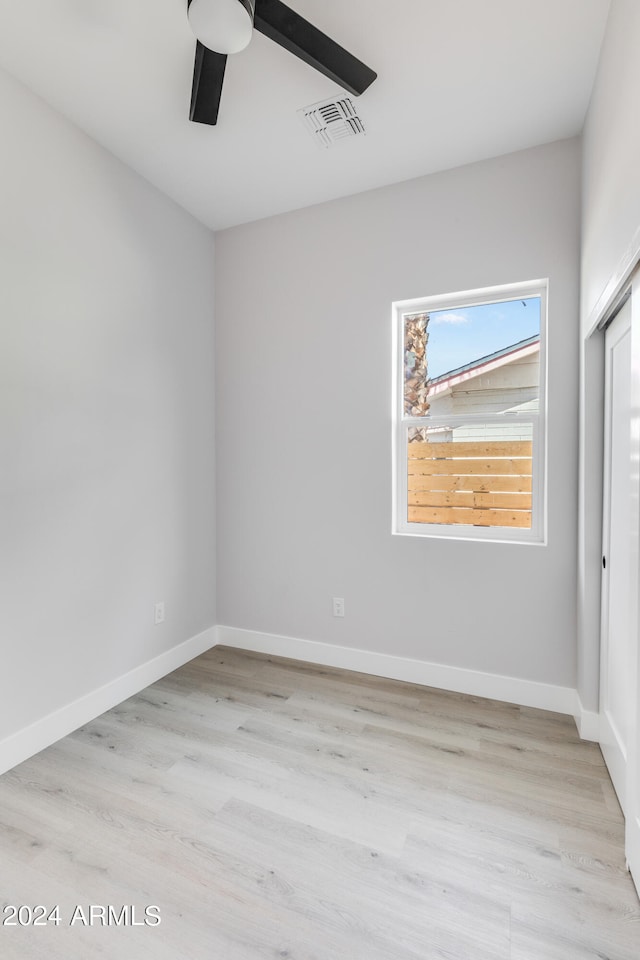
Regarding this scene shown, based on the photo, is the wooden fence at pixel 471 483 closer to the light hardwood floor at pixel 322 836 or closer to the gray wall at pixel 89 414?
the light hardwood floor at pixel 322 836

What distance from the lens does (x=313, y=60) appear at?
1.63 meters

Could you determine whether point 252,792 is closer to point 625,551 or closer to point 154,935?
point 154,935

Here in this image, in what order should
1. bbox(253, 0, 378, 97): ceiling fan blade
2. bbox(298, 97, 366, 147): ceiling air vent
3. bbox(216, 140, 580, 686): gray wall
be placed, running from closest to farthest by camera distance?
bbox(253, 0, 378, 97): ceiling fan blade
bbox(298, 97, 366, 147): ceiling air vent
bbox(216, 140, 580, 686): gray wall

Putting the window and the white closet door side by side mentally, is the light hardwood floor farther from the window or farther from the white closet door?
the window

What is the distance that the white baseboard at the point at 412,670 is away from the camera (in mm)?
2438

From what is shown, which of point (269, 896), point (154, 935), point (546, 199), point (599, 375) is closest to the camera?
point (154, 935)

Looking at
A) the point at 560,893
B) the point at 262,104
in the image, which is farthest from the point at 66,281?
the point at 560,893

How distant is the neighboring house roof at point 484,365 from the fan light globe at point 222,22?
1.74m

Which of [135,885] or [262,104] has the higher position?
[262,104]

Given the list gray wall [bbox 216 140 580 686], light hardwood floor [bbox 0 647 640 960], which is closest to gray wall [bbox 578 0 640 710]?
gray wall [bbox 216 140 580 686]

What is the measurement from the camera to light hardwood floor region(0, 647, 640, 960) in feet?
4.23

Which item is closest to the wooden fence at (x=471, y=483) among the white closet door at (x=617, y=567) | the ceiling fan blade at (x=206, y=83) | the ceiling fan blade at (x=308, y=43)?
the white closet door at (x=617, y=567)

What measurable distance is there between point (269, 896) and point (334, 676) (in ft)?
4.71

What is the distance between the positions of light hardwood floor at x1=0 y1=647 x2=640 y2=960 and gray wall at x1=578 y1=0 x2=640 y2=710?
0.64 m
